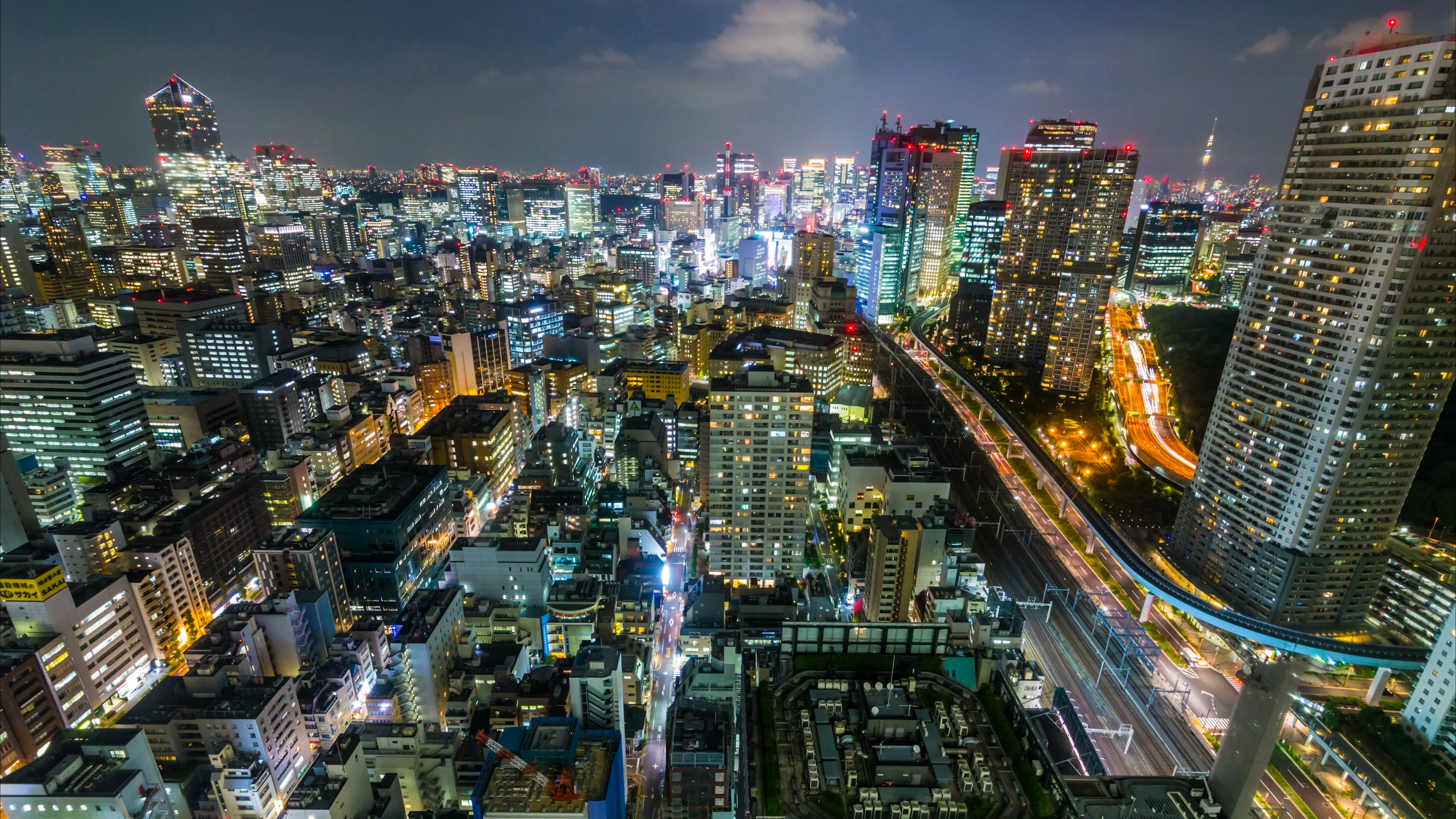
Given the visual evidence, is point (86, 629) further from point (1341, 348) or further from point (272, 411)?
point (1341, 348)

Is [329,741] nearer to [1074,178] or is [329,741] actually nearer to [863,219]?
[1074,178]

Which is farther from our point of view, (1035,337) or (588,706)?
(1035,337)

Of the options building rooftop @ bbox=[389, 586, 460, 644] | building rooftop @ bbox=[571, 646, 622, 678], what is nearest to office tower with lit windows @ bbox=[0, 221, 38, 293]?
building rooftop @ bbox=[389, 586, 460, 644]

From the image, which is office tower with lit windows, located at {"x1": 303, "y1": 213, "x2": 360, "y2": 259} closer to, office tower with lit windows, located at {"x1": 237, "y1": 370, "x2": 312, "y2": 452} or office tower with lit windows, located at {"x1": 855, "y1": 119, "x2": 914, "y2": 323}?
office tower with lit windows, located at {"x1": 237, "y1": 370, "x2": 312, "y2": 452}

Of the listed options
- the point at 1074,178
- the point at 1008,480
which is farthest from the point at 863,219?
the point at 1008,480

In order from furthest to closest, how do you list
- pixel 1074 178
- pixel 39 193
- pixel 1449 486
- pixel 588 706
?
pixel 39 193 < pixel 1074 178 < pixel 1449 486 < pixel 588 706

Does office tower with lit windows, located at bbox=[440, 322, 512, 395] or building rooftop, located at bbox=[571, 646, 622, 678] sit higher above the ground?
office tower with lit windows, located at bbox=[440, 322, 512, 395]

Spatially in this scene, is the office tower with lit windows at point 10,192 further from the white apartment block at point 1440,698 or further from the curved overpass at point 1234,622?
the white apartment block at point 1440,698

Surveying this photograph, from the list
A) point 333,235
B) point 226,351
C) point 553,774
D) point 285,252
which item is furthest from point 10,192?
point 553,774
